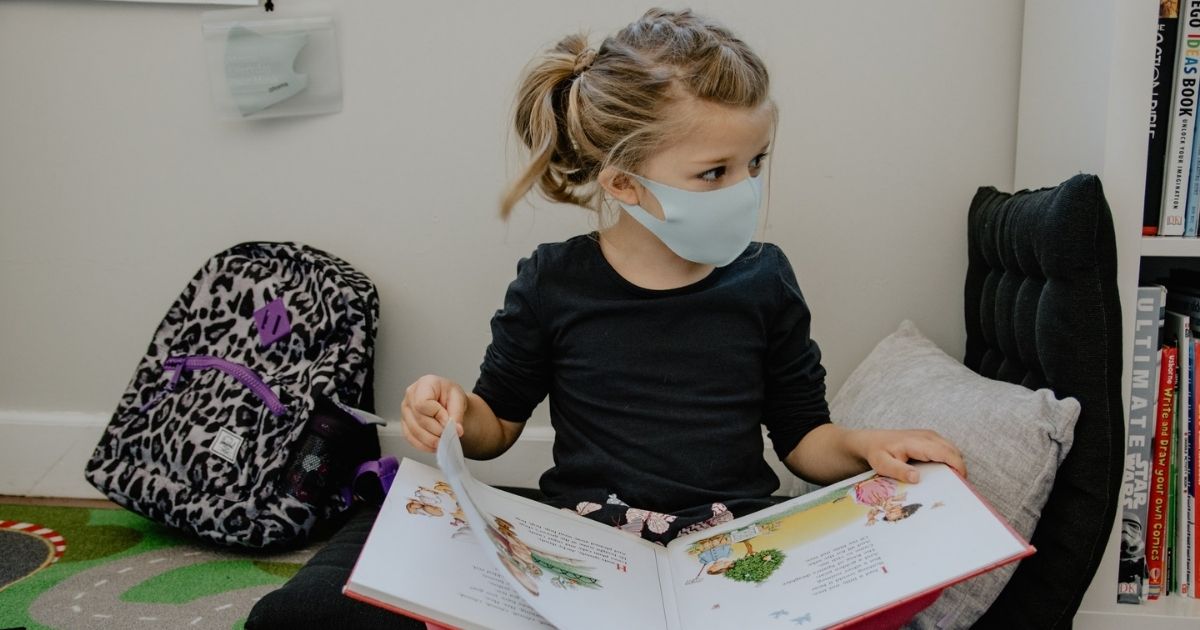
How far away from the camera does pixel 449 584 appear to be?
0.65m

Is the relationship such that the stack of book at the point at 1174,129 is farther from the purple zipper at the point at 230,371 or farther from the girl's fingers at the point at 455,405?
the purple zipper at the point at 230,371

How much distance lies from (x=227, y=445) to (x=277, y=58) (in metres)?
0.54

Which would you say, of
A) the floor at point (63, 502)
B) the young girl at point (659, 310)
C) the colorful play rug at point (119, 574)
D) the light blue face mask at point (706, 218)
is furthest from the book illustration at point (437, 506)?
the floor at point (63, 502)

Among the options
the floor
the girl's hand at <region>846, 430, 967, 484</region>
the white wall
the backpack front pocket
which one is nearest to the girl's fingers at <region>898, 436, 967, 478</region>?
the girl's hand at <region>846, 430, 967, 484</region>

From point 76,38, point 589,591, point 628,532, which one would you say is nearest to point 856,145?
point 628,532

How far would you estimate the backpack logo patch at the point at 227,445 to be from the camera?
1.24 metres

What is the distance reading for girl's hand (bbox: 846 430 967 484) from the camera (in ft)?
2.54

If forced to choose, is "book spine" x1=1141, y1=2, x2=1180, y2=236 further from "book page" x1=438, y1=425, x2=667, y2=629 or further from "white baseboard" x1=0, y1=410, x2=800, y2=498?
"white baseboard" x1=0, y1=410, x2=800, y2=498

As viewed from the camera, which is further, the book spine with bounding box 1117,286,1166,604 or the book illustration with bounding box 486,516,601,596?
the book spine with bounding box 1117,286,1166,604

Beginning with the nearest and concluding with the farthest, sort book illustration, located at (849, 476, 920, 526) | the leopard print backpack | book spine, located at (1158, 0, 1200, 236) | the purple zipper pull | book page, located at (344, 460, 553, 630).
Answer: book page, located at (344, 460, 553, 630) < book illustration, located at (849, 476, 920, 526) < book spine, located at (1158, 0, 1200, 236) < the leopard print backpack < the purple zipper pull

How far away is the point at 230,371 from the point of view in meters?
1.31

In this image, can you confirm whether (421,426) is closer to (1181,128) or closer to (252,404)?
(252,404)

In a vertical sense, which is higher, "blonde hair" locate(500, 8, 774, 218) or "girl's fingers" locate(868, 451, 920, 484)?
"blonde hair" locate(500, 8, 774, 218)

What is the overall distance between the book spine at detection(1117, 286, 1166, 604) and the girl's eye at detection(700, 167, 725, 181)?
18.8 inches
